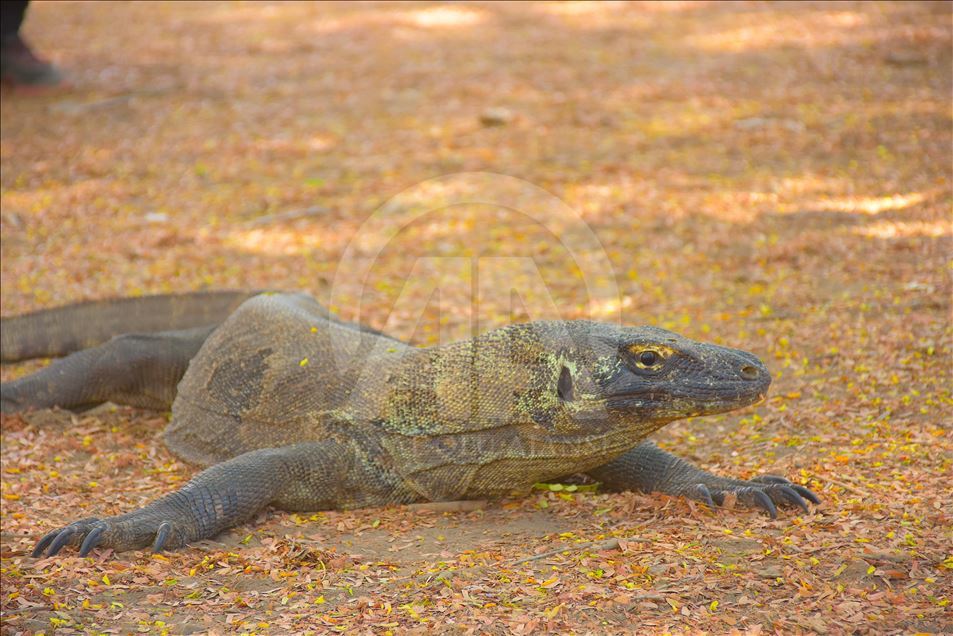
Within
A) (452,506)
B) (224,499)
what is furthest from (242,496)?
(452,506)

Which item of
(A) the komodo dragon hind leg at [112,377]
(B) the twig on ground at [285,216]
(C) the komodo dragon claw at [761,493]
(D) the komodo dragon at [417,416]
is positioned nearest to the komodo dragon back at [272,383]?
(D) the komodo dragon at [417,416]

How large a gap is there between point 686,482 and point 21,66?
9.13 m

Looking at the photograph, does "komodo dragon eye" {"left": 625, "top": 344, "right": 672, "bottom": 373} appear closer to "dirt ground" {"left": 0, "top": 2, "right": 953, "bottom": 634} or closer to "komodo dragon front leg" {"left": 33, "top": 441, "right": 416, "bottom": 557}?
"dirt ground" {"left": 0, "top": 2, "right": 953, "bottom": 634}

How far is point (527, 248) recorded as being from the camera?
25.5 feet

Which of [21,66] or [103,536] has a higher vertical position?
[21,66]

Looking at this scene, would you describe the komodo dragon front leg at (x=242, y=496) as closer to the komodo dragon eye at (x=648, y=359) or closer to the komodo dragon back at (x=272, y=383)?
the komodo dragon back at (x=272, y=383)

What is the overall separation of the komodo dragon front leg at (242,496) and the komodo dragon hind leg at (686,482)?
0.91m

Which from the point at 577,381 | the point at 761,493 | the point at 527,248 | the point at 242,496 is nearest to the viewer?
the point at 577,381

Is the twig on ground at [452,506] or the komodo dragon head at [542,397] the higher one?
the komodo dragon head at [542,397]

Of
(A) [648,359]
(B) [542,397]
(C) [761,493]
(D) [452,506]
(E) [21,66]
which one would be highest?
(E) [21,66]

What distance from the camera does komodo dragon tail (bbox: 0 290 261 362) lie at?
6.09 meters

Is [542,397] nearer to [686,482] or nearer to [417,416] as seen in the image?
[417,416]

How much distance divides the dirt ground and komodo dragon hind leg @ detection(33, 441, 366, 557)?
0.08 meters

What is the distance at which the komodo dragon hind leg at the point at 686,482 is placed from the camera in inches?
156
